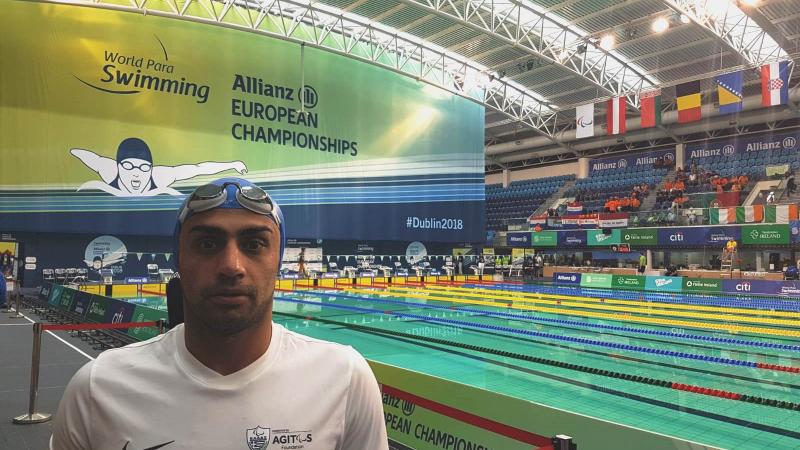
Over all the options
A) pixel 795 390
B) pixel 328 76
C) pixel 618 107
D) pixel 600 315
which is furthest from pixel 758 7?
pixel 795 390

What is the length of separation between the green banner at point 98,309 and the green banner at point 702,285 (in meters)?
17.3

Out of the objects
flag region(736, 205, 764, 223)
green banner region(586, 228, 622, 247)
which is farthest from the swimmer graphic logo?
flag region(736, 205, 764, 223)

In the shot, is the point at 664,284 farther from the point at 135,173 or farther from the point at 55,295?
the point at 135,173

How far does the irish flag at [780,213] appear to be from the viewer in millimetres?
20750

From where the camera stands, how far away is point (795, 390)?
5.95m

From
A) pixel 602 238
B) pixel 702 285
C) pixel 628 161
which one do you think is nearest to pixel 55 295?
pixel 702 285

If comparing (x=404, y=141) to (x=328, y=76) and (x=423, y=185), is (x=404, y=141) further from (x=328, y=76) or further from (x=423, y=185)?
(x=328, y=76)

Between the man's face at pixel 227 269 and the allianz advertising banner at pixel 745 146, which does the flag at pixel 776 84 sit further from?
the man's face at pixel 227 269

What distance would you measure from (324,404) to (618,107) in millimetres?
21556

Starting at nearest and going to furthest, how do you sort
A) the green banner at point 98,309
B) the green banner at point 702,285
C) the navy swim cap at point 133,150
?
the green banner at point 98,309 → the navy swim cap at point 133,150 → the green banner at point 702,285

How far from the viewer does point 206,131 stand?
64.1ft

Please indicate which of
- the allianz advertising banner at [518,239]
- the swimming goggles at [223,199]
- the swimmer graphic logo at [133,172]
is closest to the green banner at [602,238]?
the allianz advertising banner at [518,239]

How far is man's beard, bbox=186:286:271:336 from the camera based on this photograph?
3.48ft

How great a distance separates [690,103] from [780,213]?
6.87 meters
